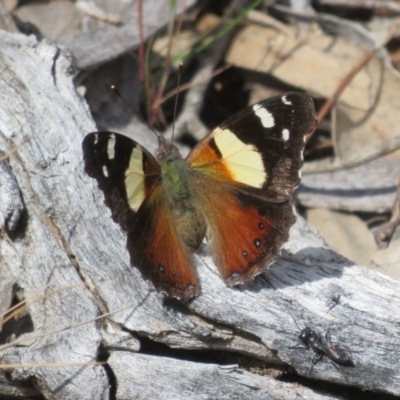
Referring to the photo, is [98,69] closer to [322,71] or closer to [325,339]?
[322,71]

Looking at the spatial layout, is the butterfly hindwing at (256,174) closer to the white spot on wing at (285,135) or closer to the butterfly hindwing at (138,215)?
the white spot on wing at (285,135)

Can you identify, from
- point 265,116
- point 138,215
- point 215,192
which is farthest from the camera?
point 215,192

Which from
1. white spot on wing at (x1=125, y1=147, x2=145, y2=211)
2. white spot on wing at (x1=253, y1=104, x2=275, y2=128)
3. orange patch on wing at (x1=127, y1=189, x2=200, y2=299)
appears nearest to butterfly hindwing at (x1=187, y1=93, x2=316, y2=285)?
white spot on wing at (x1=253, y1=104, x2=275, y2=128)

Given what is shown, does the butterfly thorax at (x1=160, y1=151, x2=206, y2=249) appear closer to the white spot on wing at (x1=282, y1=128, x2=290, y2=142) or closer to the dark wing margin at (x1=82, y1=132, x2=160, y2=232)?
the dark wing margin at (x1=82, y1=132, x2=160, y2=232)

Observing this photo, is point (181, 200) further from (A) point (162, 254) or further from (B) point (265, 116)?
(B) point (265, 116)

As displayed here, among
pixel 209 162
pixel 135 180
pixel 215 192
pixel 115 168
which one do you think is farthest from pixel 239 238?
pixel 115 168

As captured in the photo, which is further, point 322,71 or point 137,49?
point 322,71

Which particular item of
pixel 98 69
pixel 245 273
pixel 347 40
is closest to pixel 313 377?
pixel 245 273

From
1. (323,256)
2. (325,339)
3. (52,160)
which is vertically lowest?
(325,339)
